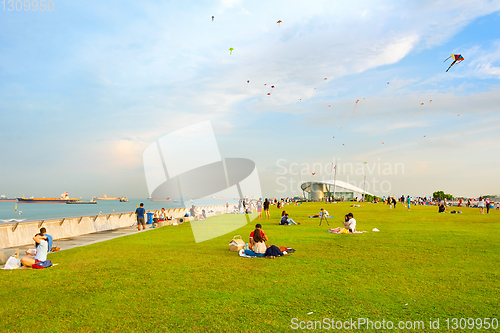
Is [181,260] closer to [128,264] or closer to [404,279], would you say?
[128,264]

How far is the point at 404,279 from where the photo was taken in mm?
6961

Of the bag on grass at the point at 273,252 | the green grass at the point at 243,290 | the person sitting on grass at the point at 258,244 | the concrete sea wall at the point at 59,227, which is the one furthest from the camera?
the concrete sea wall at the point at 59,227

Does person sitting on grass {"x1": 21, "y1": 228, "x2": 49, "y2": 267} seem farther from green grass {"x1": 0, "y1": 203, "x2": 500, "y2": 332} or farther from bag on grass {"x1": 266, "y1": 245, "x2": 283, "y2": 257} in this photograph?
bag on grass {"x1": 266, "y1": 245, "x2": 283, "y2": 257}

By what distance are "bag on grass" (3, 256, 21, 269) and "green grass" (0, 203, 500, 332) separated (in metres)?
0.41

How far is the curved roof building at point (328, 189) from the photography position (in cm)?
11569

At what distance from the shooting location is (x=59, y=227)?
16.7m

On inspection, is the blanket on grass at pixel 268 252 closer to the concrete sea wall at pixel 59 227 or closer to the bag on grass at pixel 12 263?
the bag on grass at pixel 12 263

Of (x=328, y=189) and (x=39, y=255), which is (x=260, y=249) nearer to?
(x=39, y=255)

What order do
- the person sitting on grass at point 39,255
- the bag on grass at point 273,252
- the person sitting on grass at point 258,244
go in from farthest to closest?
the person sitting on grass at point 258,244, the bag on grass at point 273,252, the person sitting on grass at point 39,255

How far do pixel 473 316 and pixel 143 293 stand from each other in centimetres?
574

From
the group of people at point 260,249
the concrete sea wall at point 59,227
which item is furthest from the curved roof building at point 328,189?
the group of people at point 260,249

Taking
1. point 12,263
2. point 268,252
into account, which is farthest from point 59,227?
point 268,252

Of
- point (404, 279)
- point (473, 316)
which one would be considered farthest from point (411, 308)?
point (404, 279)

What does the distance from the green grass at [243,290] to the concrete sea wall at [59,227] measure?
5220mm
